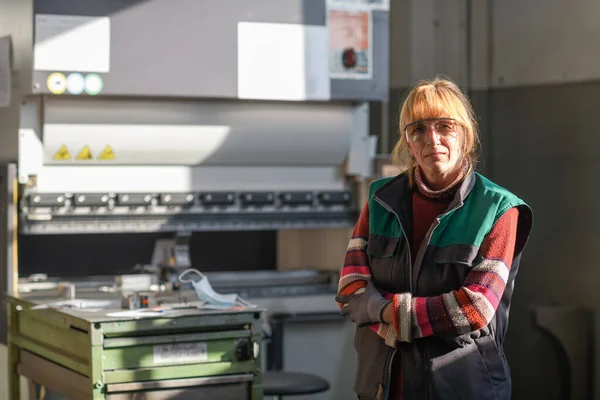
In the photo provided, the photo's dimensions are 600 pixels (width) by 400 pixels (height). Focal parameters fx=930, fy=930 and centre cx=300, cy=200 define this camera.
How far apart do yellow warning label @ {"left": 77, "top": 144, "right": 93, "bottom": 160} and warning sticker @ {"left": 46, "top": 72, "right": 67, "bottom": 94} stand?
0.23 metres

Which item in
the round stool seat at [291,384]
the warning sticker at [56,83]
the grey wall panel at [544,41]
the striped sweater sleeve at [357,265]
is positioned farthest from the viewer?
the grey wall panel at [544,41]

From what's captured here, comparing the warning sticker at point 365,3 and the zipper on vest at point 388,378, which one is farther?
the warning sticker at point 365,3

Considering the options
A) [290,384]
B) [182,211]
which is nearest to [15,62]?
[182,211]

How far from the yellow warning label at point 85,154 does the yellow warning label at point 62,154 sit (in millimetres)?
38

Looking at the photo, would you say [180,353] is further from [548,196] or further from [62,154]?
[548,196]

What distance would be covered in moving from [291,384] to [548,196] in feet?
4.96

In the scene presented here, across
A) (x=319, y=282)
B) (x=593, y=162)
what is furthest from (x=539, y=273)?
(x=319, y=282)

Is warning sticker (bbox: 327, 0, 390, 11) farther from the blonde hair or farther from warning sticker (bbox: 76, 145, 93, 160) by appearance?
the blonde hair

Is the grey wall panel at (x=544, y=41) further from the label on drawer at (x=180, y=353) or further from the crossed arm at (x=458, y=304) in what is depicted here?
the crossed arm at (x=458, y=304)

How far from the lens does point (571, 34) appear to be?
379 cm

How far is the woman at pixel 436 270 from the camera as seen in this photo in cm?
161

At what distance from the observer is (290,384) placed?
3092 mm

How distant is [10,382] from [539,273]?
7.28 feet

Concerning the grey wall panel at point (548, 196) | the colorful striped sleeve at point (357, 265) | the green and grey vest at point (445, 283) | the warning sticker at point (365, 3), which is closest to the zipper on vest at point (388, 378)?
the green and grey vest at point (445, 283)
